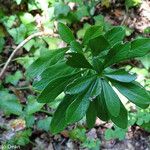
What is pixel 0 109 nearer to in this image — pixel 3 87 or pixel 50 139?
pixel 3 87

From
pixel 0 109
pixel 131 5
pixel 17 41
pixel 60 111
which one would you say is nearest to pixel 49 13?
pixel 17 41

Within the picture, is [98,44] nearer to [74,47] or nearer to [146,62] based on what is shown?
[74,47]

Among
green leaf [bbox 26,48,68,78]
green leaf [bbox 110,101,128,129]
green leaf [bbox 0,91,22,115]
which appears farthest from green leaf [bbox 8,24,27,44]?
green leaf [bbox 110,101,128,129]

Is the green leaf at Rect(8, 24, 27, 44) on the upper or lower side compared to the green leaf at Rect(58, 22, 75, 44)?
lower

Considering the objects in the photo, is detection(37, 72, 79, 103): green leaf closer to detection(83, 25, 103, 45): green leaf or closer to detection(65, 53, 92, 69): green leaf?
detection(65, 53, 92, 69): green leaf

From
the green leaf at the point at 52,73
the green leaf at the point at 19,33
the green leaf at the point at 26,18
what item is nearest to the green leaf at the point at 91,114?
the green leaf at the point at 52,73

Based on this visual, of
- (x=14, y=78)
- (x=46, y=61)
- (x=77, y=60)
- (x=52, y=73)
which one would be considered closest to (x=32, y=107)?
(x=14, y=78)
